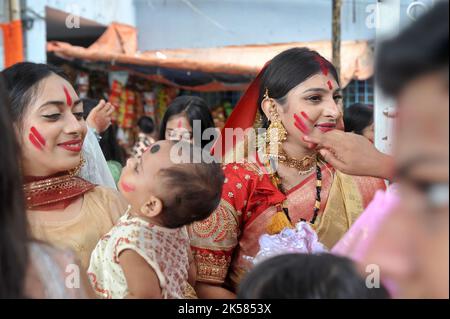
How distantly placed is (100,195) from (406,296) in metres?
1.65

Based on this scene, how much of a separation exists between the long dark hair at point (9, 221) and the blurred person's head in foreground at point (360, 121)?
10.6 ft

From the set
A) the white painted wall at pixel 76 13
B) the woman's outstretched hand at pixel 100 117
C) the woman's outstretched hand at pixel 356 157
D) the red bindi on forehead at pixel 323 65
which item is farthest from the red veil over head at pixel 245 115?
the white painted wall at pixel 76 13

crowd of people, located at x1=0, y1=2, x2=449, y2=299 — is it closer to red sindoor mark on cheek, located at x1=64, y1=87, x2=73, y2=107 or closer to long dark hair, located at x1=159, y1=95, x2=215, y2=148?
red sindoor mark on cheek, located at x1=64, y1=87, x2=73, y2=107

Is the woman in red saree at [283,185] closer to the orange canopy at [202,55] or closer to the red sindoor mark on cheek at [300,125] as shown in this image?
the red sindoor mark on cheek at [300,125]

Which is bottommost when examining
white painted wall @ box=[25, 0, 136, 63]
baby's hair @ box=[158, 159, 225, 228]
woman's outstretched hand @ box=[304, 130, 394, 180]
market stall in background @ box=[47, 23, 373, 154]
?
baby's hair @ box=[158, 159, 225, 228]

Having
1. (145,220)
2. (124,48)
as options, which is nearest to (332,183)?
(145,220)

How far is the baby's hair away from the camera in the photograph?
1.78 metres

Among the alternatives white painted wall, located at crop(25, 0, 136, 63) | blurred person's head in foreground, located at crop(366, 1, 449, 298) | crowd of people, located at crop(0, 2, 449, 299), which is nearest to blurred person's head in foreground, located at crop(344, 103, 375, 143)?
crowd of people, located at crop(0, 2, 449, 299)

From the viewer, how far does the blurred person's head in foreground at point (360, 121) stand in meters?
4.00

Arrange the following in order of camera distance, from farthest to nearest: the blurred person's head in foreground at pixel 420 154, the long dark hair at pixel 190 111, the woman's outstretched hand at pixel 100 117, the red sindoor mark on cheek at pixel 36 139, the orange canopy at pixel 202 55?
the orange canopy at pixel 202 55
the long dark hair at pixel 190 111
the woman's outstretched hand at pixel 100 117
the red sindoor mark on cheek at pixel 36 139
the blurred person's head in foreground at pixel 420 154

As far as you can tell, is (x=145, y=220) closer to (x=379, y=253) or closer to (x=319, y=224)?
(x=319, y=224)

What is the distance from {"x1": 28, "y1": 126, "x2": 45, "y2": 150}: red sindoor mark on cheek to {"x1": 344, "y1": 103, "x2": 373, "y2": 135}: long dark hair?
8.54 feet

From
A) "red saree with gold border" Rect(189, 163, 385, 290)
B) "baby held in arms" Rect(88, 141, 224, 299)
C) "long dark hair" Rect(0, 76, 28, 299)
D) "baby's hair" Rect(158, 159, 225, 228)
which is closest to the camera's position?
"long dark hair" Rect(0, 76, 28, 299)

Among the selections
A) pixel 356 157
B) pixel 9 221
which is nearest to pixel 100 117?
pixel 356 157
